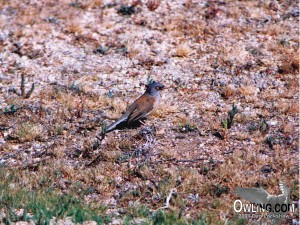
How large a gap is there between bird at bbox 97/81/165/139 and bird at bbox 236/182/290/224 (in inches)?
114

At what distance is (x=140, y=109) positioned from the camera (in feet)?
34.0

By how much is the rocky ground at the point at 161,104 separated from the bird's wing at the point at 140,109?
358mm

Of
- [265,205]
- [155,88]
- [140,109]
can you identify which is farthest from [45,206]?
[155,88]

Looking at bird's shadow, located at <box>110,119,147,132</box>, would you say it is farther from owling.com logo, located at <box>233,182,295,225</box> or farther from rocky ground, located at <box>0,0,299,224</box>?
owling.com logo, located at <box>233,182,295,225</box>

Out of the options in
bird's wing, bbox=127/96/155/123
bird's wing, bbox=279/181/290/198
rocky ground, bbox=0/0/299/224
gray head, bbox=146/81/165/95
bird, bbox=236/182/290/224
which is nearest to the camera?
bird, bbox=236/182/290/224

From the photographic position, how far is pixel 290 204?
8.02 m

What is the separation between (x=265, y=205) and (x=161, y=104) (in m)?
4.05

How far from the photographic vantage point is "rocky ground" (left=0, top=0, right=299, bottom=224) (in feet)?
28.7

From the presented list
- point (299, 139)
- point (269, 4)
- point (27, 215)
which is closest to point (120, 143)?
point (27, 215)

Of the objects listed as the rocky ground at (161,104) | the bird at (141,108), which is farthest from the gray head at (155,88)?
the rocky ground at (161,104)

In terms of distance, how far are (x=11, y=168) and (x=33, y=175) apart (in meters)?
0.57

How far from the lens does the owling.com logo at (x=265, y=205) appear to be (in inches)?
309

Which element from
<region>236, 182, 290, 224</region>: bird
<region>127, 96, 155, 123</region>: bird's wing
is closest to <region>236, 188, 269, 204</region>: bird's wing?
<region>236, 182, 290, 224</region>: bird

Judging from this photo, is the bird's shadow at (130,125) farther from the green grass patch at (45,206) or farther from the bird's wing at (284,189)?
the bird's wing at (284,189)
